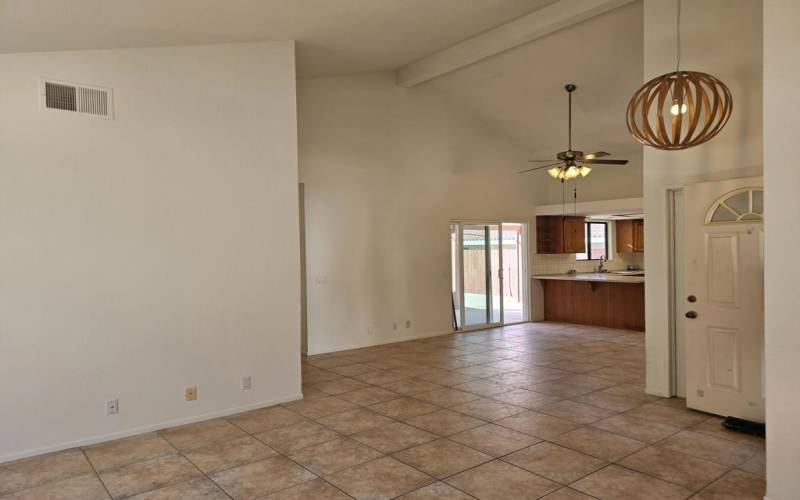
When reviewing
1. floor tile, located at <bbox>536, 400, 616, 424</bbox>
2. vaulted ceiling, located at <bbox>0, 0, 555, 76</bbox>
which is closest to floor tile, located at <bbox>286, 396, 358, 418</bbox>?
floor tile, located at <bbox>536, 400, 616, 424</bbox>

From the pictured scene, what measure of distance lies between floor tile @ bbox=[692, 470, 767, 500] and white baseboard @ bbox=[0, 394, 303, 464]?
3.61 metres

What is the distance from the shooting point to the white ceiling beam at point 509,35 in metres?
5.44

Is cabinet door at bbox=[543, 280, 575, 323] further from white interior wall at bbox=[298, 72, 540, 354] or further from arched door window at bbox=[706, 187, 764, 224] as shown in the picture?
arched door window at bbox=[706, 187, 764, 224]

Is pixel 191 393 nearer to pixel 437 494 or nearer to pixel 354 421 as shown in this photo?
pixel 354 421

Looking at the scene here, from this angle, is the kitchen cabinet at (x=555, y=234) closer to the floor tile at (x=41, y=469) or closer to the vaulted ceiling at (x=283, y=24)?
the vaulted ceiling at (x=283, y=24)

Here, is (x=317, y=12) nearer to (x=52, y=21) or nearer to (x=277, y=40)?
(x=277, y=40)

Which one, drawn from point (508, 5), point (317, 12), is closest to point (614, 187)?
point (508, 5)

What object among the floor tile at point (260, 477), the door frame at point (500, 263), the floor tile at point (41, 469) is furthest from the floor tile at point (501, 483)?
the door frame at point (500, 263)

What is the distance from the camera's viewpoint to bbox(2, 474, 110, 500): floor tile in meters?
3.23

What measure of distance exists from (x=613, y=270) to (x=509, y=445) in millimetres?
9365

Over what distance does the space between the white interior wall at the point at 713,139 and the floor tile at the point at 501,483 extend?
244 centimetres

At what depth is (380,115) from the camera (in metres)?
8.10

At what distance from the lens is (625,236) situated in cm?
1238

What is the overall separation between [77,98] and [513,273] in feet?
27.0
